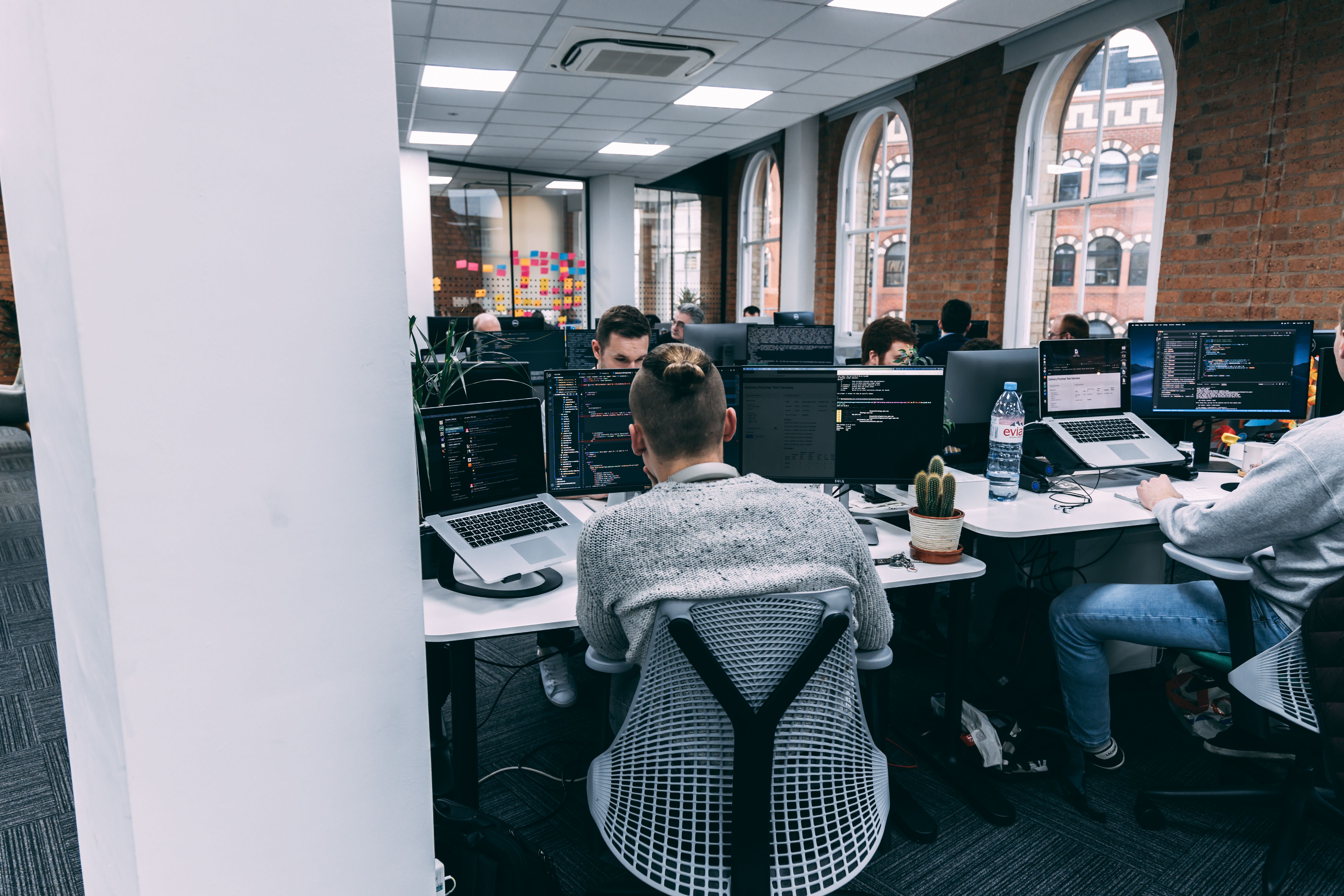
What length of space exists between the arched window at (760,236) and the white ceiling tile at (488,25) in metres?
5.07

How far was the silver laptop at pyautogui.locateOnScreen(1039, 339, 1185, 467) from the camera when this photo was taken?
2584 mm

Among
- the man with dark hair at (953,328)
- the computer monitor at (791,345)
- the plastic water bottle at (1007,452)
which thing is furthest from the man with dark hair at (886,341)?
the plastic water bottle at (1007,452)

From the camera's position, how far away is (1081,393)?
267 centimetres

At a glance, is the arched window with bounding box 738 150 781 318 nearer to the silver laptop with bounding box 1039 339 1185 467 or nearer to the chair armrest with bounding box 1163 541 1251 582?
the silver laptop with bounding box 1039 339 1185 467

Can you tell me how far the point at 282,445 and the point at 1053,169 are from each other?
6.13 meters

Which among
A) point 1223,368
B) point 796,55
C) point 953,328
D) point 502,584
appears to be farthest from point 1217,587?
point 796,55

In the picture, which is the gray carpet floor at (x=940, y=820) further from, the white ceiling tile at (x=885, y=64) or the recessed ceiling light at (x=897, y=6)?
the white ceiling tile at (x=885, y=64)

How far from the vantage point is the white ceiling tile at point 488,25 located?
4.18 metres

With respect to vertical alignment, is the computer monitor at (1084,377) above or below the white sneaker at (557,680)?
above

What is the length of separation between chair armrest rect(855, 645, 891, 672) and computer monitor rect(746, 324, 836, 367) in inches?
112

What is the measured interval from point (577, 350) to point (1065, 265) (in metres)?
3.59

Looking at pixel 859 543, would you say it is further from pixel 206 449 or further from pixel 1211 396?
pixel 1211 396

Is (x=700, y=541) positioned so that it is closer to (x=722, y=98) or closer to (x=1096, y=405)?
(x=1096, y=405)

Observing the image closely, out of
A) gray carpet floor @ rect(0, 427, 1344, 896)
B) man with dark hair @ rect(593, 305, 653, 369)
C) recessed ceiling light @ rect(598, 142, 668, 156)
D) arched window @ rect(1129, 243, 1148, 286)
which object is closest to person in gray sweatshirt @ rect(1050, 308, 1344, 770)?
gray carpet floor @ rect(0, 427, 1344, 896)
